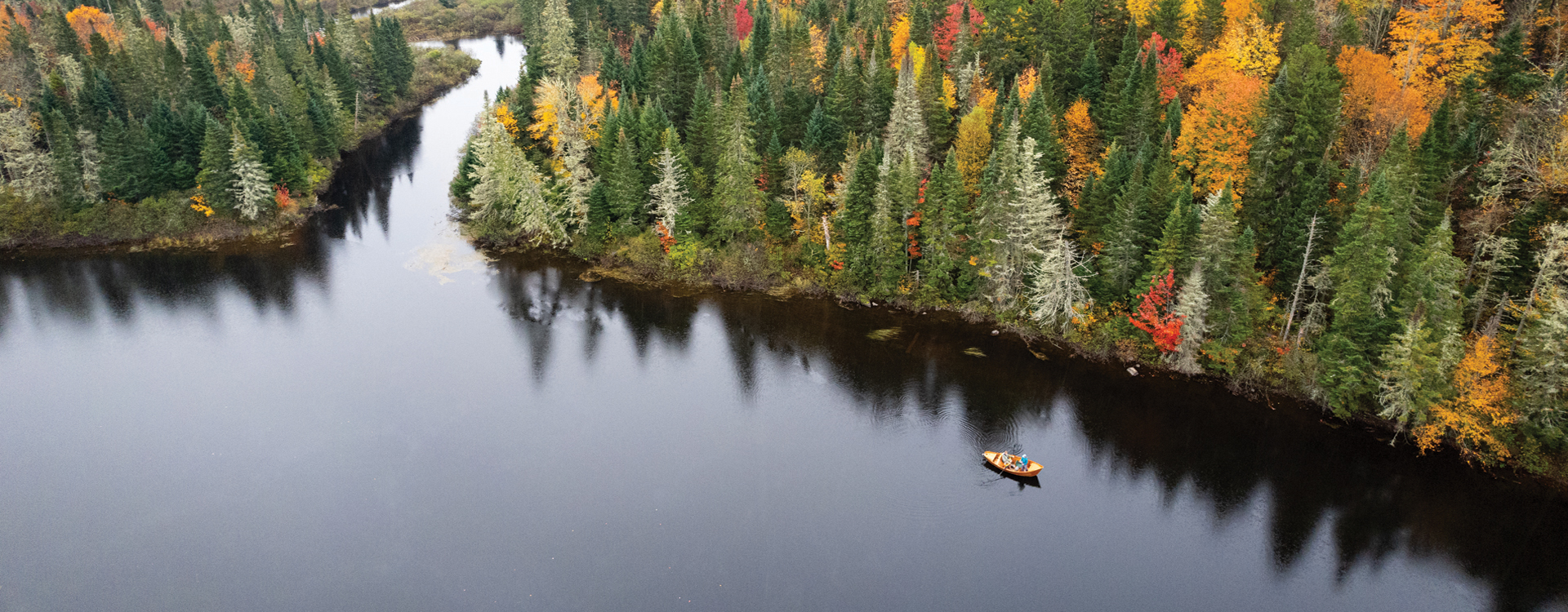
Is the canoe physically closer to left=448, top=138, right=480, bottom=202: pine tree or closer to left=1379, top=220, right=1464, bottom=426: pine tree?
left=1379, top=220, right=1464, bottom=426: pine tree

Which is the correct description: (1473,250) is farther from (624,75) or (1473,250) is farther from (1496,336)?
(624,75)

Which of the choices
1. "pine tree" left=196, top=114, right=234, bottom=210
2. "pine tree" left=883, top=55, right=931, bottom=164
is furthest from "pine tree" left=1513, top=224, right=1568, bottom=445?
"pine tree" left=196, top=114, right=234, bottom=210

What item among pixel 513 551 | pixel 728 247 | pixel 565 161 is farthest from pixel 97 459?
pixel 728 247

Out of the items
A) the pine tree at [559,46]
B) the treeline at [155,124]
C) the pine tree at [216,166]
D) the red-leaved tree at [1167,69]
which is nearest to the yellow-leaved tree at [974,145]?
the red-leaved tree at [1167,69]

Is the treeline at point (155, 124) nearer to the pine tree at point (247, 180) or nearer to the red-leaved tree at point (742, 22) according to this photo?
the pine tree at point (247, 180)

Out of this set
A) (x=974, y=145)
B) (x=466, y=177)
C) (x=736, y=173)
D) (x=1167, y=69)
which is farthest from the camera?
(x=466, y=177)

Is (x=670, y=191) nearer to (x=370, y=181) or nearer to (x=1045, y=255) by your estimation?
(x=1045, y=255)

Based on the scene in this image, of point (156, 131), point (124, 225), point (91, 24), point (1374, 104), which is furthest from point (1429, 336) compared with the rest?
point (91, 24)
